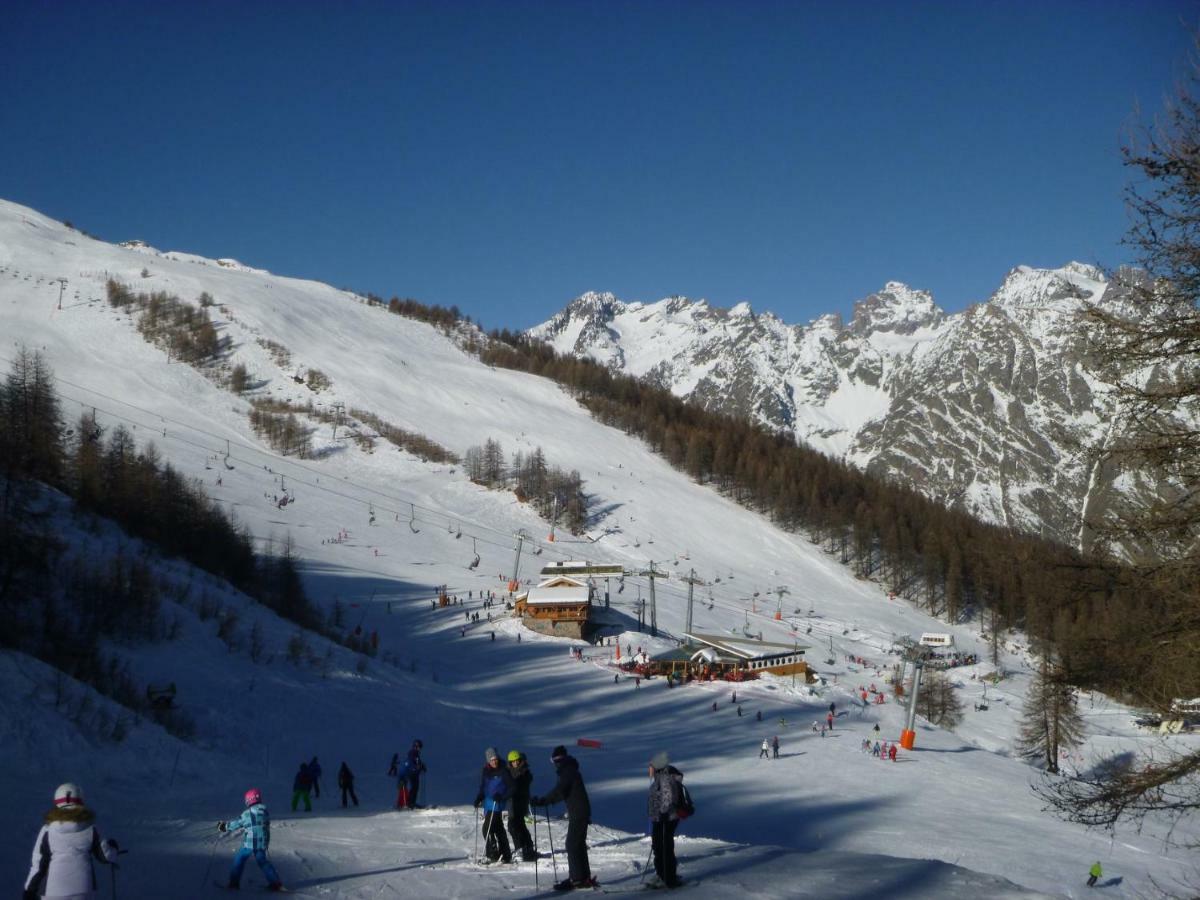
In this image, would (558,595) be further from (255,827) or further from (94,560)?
(255,827)

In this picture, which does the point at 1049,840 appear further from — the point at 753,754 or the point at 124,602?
the point at 124,602

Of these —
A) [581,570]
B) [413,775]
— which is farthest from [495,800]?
[581,570]

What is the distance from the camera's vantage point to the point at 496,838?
9328 millimetres

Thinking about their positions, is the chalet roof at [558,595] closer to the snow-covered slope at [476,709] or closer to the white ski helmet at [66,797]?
the snow-covered slope at [476,709]

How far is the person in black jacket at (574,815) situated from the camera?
7793mm

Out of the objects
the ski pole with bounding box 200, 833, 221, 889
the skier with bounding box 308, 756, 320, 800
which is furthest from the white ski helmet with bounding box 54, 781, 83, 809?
the skier with bounding box 308, 756, 320, 800

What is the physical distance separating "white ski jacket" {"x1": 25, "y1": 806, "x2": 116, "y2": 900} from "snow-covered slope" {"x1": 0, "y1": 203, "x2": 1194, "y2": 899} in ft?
7.09

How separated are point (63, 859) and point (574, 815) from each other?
3.96m

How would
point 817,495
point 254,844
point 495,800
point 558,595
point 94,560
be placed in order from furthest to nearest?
point 817,495, point 558,595, point 94,560, point 495,800, point 254,844

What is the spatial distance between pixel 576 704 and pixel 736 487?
80311 mm

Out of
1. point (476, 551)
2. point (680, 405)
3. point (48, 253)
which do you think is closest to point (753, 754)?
point (476, 551)

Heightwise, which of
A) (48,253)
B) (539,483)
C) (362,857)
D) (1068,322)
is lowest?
(362,857)

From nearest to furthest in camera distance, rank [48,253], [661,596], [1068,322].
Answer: [1068,322]
[661,596]
[48,253]

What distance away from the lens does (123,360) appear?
102 metres
